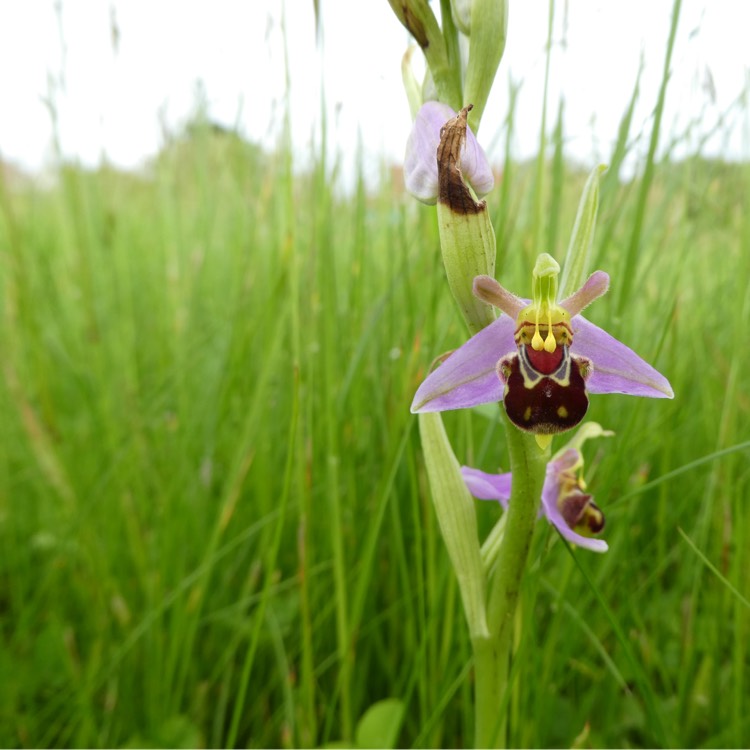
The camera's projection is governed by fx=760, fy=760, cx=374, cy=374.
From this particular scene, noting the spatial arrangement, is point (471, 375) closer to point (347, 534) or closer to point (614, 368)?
point (614, 368)

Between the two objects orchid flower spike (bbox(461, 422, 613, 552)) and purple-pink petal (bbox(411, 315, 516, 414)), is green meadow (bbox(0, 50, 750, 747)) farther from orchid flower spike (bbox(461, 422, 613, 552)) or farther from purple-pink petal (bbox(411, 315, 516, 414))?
purple-pink petal (bbox(411, 315, 516, 414))

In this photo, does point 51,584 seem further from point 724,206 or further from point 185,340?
point 724,206

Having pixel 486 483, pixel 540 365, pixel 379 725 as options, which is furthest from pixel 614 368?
pixel 379 725

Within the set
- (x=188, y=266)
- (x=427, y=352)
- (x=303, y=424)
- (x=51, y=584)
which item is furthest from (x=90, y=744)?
(x=188, y=266)

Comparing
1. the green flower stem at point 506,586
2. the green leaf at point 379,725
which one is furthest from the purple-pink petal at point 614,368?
the green leaf at point 379,725

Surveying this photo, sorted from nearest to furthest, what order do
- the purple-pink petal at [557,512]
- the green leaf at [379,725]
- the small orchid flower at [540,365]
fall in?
1. the small orchid flower at [540,365]
2. the purple-pink petal at [557,512]
3. the green leaf at [379,725]

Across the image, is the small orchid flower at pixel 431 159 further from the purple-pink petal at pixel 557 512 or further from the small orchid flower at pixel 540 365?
the purple-pink petal at pixel 557 512

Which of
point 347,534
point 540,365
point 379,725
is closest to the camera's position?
point 540,365
